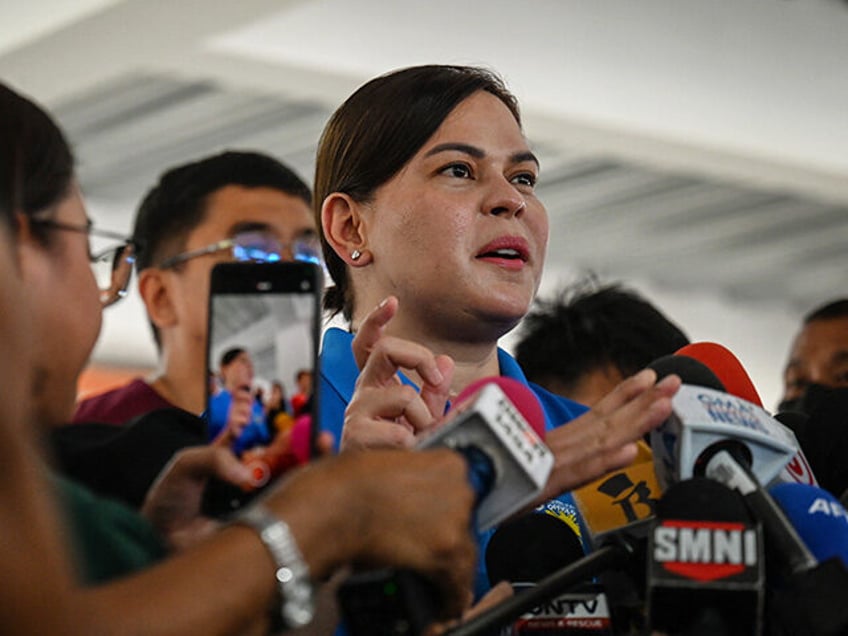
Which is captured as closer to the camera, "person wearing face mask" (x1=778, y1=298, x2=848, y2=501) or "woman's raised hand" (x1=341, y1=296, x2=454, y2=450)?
"woman's raised hand" (x1=341, y1=296, x2=454, y2=450)

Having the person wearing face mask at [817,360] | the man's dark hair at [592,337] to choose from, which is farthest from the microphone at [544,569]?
the man's dark hair at [592,337]

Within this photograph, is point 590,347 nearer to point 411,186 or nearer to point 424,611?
point 411,186

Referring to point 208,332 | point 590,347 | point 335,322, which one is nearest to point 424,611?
point 208,332

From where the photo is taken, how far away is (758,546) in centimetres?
135

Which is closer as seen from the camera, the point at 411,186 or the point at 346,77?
the point at 411,186

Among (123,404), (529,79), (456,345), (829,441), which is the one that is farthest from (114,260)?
(529,79)

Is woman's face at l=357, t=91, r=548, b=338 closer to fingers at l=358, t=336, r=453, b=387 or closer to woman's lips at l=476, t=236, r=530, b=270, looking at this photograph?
woman's lips at l=476, t=236, r=530, b=270

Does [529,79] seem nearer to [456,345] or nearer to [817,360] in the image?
[817,360]

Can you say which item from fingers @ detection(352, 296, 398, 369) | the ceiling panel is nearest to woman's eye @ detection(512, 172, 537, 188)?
fingers @ detection(352, 296, 398, 369)

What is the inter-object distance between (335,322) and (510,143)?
16.6 inches

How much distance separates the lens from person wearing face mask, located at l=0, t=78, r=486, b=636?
3.15ft

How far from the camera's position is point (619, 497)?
1.86m

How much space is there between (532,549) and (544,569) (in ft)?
0.08

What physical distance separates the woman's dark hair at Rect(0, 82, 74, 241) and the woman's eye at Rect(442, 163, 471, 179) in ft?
2.70
